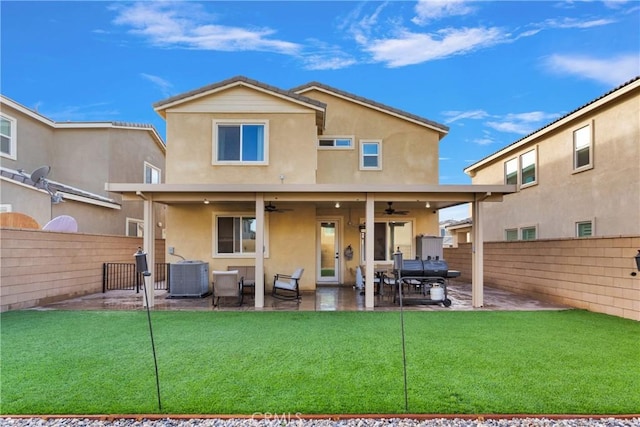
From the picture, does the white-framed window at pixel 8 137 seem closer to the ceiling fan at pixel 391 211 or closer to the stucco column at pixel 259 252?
the stucco column at pixel 259 252

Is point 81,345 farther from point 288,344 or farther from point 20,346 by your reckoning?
point 288,344

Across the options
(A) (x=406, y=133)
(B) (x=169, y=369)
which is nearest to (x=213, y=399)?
(B) (x=169, y=369)

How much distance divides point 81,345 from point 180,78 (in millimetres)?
17738

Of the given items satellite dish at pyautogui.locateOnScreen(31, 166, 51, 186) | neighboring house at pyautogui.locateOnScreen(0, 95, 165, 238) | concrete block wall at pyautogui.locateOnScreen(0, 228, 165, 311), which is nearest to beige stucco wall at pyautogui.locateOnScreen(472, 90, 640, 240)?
concrete block wall at pyautogui.locateOnScreen(0, 228, 165, 311)

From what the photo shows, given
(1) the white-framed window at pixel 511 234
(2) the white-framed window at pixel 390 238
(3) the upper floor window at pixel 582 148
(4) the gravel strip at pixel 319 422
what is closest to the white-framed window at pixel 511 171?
(1) the white-framed window at pixel 511 234

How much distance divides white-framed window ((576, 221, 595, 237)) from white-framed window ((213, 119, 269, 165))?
1066 centimetres

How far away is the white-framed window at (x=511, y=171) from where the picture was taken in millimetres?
16688

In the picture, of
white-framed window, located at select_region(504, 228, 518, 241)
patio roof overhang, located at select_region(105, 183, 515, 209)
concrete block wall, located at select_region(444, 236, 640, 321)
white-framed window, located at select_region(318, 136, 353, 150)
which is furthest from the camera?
white-framed window, located at select_region(504, 228, 518, 241)

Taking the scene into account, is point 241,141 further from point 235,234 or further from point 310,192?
point 310,192

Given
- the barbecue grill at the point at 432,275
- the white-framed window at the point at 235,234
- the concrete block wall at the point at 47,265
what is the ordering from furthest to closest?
1. the white-framed window at the point at 235,234
2. the barbecue grill at the point at 432,275
3. the concrete block wall at the point at 47,265

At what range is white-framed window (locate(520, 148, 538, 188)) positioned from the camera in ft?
49.5

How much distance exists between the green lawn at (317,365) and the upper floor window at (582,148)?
670 centimetres

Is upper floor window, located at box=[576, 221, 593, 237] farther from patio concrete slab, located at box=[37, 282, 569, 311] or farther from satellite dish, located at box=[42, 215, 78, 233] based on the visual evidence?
satellite dish, located at box=[42, 215, 78, 233]

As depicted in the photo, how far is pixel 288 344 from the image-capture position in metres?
5.92
